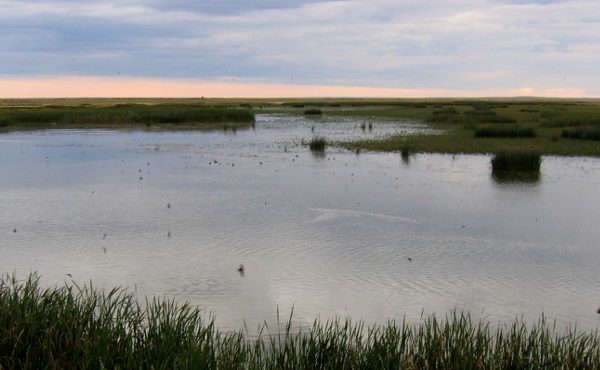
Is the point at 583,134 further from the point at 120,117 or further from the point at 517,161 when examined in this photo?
the point at 120,117

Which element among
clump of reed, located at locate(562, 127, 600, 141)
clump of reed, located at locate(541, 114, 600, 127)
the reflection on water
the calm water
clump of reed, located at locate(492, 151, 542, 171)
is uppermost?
clump of reed, located at locate(541, 114, 600, 127)

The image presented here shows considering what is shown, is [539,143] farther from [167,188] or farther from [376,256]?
[376,256]

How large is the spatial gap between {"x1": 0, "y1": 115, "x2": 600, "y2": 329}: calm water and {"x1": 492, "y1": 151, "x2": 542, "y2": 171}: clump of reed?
1.50ft

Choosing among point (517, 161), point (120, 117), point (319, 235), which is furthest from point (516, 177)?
point (120, 117)

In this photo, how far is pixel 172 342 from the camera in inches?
203

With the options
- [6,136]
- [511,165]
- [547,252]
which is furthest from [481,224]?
[6,136]

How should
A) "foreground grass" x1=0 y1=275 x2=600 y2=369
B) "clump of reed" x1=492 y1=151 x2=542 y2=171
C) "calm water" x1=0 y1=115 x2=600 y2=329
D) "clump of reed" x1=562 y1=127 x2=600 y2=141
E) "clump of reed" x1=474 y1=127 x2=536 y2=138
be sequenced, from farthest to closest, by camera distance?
1. "clump of reed" x1=474 y1=127 x2=536 y2=138
2. "clump of reed" x1=562 y1=127 x2=600 y2=141
3. "clump of reed" x1=492 y1=151 x2=542 y2=171
4. "calm water" x1=0 y1=115 x2=600 y2=329
5. "foreground grass" x1=0 y1=275 x2=600 y2=369

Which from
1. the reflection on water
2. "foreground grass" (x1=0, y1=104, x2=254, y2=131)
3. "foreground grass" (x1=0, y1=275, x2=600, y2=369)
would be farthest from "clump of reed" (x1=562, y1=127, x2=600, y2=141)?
"foreground grass" (x1=0, y1=275, x2=600, y2=369)

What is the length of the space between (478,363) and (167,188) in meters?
13.5

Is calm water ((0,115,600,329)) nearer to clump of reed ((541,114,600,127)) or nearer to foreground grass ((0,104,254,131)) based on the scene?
clump of reed ((541,114,600,127))

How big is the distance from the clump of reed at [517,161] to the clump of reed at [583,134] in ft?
34.4

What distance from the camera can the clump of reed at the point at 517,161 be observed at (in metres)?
19.9

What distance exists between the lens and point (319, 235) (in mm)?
11844

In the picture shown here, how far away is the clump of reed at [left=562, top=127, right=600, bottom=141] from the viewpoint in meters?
29.1
